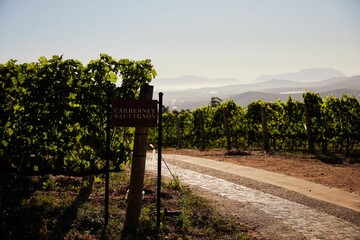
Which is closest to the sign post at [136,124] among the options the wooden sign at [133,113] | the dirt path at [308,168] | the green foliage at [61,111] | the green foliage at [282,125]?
the wooden sign at [133,113]

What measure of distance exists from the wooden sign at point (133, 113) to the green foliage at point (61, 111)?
1219mm

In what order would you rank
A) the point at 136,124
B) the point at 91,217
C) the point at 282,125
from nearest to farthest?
the point at 136,124 < the point at 91,217 < the point at 282,125

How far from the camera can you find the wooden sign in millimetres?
6234

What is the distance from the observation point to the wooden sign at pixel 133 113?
245 inches

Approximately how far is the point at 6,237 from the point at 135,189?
2.33m

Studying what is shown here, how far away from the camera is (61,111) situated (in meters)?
7.25

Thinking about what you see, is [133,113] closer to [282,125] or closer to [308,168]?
[308,168]

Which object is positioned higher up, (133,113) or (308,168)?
(133,113)

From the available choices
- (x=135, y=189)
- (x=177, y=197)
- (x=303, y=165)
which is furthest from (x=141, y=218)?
(x=303, y=165)

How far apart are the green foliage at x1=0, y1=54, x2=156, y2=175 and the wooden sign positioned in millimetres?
1219

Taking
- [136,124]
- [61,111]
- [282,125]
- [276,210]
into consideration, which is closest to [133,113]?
[136,124]

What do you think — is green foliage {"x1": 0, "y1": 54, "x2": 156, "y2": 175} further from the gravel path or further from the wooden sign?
the gravel path

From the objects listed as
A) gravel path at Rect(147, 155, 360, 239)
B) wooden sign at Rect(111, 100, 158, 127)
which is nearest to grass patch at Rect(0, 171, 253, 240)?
gravel path at Rect(147, 155, 360, 239)

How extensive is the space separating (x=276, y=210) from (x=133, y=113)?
4241 millimetres
